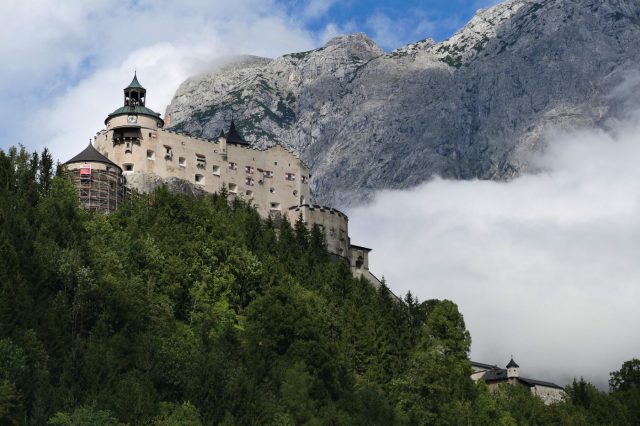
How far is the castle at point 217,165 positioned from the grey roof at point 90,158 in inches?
6.0

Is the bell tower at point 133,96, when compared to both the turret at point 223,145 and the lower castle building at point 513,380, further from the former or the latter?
the lower castle building at point 513,380

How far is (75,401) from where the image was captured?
211ft

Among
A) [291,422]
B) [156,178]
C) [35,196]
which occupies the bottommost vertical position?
[291,422]

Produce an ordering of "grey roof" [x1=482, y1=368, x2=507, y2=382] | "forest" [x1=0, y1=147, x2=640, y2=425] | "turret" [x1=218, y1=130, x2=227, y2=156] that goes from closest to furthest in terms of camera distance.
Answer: "forest" [x1=0, y1=147, x2=640, y2=425]
"turret" [x1=218, y1=130, x2=227, y2=156]
"grey roof" [x1=482, y1=368, x2=507, y2=382]

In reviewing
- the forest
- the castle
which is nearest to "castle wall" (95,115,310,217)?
the castle

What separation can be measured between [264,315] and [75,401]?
23482 mm

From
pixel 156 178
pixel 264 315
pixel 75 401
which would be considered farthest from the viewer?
pixel 156 178

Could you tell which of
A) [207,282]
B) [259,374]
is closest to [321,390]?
[259,374]

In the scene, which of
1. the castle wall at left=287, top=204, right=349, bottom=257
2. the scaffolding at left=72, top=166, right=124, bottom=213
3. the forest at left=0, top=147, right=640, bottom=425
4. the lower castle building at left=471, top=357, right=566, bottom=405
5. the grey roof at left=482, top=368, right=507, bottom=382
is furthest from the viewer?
the grey roof at left=482, top=368, right=507, bottom=382

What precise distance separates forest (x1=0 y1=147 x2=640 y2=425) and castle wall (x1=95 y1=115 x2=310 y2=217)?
34.5 feet

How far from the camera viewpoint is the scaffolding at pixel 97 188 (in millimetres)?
107438

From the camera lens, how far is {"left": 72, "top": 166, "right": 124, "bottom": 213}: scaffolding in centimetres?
10744

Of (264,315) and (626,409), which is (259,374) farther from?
(626,409)

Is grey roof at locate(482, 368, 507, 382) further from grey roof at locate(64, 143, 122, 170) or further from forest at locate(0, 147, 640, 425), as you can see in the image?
grey roof at locate(64, 143, 122, 170)
